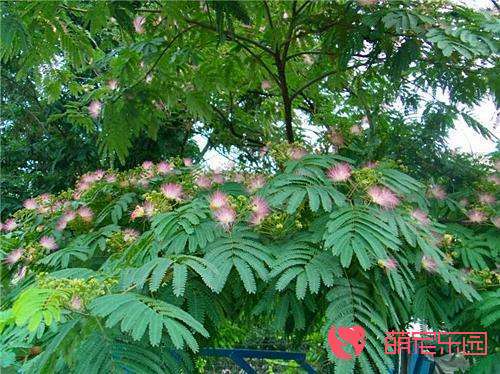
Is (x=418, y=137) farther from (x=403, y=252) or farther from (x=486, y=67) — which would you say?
(x=403, y=252)

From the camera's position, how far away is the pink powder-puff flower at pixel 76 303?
1.79m

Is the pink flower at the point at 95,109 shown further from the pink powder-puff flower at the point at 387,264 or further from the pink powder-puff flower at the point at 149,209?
the pink powder-puff flower at the point at 387,264

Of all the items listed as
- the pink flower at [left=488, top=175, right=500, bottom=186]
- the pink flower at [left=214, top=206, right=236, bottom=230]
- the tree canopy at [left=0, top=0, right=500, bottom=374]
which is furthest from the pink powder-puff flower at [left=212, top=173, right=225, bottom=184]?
the pink flower at [left=488, top=175, right=500, bottom=186]

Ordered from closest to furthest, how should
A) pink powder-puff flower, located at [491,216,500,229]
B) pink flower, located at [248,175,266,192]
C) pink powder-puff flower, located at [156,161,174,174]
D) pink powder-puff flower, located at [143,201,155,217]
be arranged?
pink powder-puff flower, located at [143,201,155,217] → pink flower, located at [248,175,266,192] → pink powder-puff flower, located at [491,216,500,229] → pink powder-puff flower, located at [156,161,174,174]

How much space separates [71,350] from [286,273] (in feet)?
2.42

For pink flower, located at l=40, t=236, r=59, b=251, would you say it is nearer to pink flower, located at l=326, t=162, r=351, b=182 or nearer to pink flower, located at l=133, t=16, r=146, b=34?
pink flower, located at l=133, t=16, r=146, b=34

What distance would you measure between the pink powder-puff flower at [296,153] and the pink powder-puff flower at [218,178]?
41 cm

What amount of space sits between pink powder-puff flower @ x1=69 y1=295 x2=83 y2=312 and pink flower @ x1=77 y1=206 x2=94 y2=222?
4.26 ft

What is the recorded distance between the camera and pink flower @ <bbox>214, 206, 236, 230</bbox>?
219 centimetres

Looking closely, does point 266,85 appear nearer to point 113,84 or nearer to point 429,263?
point 113,84

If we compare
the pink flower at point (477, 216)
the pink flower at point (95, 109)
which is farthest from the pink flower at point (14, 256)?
the pink flower at point (477, 216)

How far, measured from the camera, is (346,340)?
6.03 feet

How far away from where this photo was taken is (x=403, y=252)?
83.1 inches

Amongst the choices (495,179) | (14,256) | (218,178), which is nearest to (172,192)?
(218,178)
